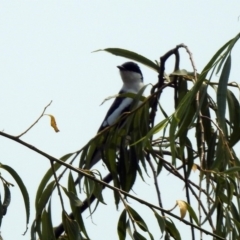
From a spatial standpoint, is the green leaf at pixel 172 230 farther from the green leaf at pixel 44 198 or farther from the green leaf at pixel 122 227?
the green leaf at pixel 44 198

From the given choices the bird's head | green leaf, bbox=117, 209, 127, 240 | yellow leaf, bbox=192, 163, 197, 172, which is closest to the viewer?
green leaf, bbox=117, 209, 127, 240

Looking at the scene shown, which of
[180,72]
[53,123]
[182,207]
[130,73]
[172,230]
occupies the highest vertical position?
[130,73]

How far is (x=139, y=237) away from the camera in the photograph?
102 inches

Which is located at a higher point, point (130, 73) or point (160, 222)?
point (130, 73)

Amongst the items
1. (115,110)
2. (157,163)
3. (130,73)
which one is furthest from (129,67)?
(157,163)

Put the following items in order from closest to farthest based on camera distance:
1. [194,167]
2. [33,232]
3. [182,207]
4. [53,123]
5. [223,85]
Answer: [223,85]
[182,207]
[53,123]
[33,232]
[194,167]

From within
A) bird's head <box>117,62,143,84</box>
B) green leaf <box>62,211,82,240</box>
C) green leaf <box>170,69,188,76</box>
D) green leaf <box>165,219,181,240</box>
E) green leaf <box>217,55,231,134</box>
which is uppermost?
bird's head <box>117,62,143,84</box>

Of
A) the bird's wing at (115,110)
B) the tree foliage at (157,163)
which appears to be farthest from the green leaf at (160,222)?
the bird's wing at (115,110)

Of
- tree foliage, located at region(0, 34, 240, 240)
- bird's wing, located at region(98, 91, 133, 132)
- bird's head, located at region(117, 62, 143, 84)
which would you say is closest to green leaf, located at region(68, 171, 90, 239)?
tree foliage, located at region(0, 34, 240, 240)

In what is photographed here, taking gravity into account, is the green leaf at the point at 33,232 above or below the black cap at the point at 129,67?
below

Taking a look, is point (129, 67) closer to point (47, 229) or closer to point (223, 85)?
point (47, 229)

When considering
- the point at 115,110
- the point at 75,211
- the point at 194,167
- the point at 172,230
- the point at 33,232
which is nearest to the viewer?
the point at 172,230

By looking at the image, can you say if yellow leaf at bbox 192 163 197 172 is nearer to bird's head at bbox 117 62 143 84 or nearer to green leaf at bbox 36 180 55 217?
green leaf at bbox 36 180 55 217

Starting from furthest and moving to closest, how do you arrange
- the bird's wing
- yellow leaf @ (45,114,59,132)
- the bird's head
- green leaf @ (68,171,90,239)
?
the bird's head → the bird's wing → green leaf @ (68,171,90,239) → yellow leaf @ (45,114,59,132)
